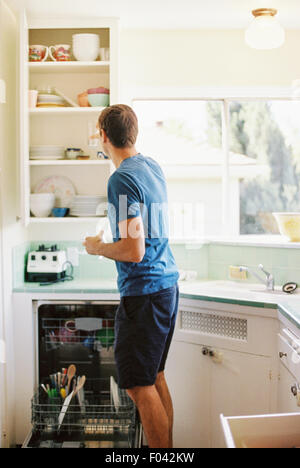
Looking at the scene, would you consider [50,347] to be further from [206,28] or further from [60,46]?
[206,28]

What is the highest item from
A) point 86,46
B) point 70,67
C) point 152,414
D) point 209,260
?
point 86,46

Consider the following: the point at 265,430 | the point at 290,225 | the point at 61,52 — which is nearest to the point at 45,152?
the point at 61,52

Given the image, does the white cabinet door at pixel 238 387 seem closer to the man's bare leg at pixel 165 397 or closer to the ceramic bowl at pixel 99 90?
the man's bare leg at pixel 165 397

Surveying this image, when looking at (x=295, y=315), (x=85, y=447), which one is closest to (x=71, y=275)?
(x=85, y=447)

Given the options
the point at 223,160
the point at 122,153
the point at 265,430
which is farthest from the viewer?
the point at 223,160

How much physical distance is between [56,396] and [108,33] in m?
2.15

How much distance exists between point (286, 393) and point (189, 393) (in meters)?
0.62

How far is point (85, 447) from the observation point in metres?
2.77

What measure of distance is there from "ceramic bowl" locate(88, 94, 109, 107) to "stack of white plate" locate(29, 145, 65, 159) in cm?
33

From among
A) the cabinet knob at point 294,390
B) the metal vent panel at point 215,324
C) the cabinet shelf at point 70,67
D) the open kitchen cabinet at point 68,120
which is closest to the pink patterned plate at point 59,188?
the open kitchen cabinet at point 68,120

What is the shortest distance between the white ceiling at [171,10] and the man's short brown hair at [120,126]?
864mm

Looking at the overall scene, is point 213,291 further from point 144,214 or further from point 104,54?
point 104,54

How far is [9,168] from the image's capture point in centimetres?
297

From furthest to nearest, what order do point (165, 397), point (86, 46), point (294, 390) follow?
Result: point (86, 46), point (165, 397), point (294, 390)
